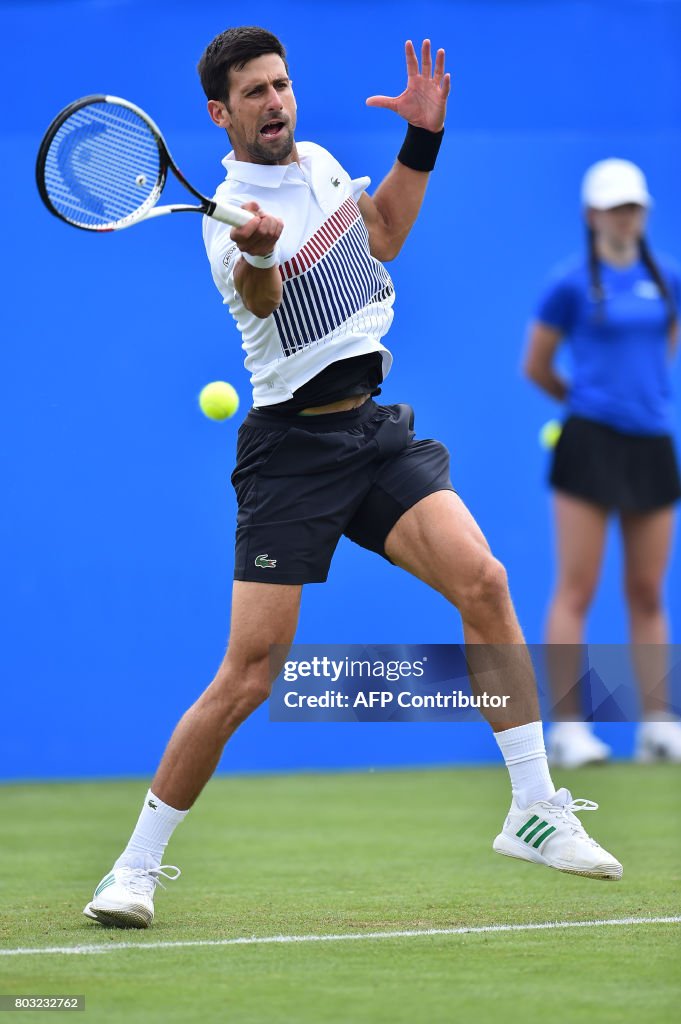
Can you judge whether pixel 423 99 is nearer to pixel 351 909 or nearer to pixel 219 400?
pixel 219 400

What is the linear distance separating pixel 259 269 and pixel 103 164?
48 cm

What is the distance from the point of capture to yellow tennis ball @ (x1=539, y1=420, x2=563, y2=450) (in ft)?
25.8

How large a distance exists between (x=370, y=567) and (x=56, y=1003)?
15.6 feet

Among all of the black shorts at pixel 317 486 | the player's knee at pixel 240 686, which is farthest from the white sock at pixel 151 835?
the black shorts at pixel 317 486

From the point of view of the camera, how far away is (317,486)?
13.1 ft

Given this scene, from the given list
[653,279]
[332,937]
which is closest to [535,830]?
[332,937]

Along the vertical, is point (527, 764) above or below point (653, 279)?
below

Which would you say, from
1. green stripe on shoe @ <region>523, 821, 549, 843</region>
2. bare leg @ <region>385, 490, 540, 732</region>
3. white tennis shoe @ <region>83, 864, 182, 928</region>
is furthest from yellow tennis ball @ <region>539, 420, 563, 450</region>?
white tennis shoe @ <region>83, 864, 182, 928</region>

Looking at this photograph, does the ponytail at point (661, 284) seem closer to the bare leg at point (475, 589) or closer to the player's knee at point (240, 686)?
the bare leg at point (475, 589)

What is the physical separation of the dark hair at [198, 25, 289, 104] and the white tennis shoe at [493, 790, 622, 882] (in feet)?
6.08

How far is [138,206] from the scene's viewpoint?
12.7ft

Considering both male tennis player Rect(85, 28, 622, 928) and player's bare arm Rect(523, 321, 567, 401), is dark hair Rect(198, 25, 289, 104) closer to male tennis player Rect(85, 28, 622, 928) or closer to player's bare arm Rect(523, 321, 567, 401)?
male tennis player Rect(85, 28, 622, 928)

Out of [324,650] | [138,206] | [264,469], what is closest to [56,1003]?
[264,469]

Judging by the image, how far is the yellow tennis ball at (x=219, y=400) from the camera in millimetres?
5953
